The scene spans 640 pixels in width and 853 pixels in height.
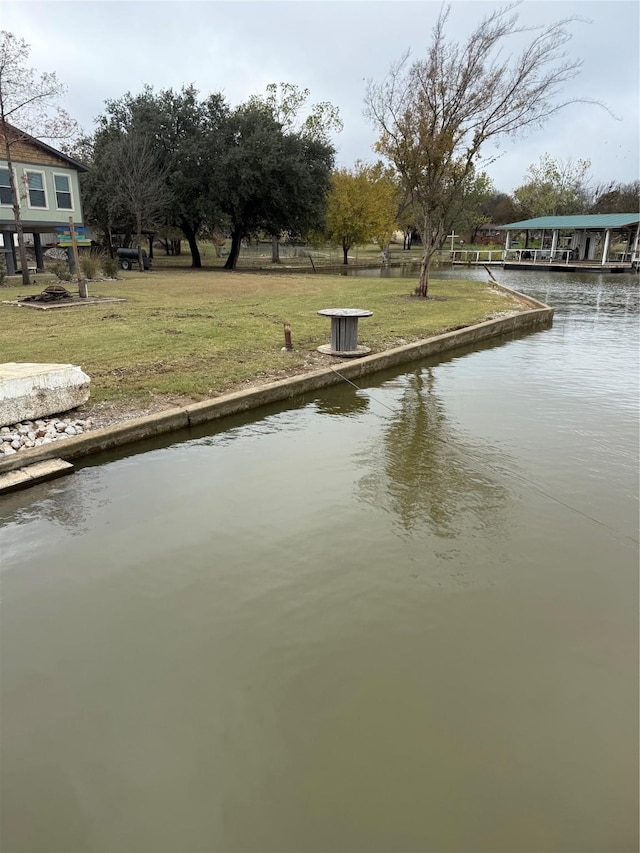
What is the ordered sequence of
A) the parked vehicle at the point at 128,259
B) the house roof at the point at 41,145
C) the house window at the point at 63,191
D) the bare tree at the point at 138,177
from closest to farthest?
the house roof at the point at 41,145
the house window at the point at 63,191
the bare tree at the point at 138,177
the parked vehicle at the point at 128,259

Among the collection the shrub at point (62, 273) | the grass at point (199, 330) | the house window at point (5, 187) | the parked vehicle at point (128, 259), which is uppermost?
the house window at point (5, 187)

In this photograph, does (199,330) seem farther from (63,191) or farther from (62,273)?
(63,191)

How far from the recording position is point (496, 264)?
42.2 meters

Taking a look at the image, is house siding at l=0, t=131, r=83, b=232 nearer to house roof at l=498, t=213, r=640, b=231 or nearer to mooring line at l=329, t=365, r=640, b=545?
mooring line at l=329, t=365, r=640, b=545

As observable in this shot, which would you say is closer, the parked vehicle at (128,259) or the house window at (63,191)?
the house window at (63,191)

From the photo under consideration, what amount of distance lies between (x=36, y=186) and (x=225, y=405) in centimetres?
1917

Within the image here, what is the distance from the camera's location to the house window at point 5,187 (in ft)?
64.4

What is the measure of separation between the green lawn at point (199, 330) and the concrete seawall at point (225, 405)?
15.2 inches

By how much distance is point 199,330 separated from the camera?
11.1m

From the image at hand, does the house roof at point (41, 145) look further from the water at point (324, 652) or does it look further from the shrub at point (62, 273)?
the water at point (324, 652)

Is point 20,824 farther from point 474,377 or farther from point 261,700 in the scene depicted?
point 474,377

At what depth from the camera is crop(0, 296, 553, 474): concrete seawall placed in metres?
5.39

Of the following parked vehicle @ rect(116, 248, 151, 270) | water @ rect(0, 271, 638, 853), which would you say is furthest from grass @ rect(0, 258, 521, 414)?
parked vehicle @ rect(116, 248, 151, 270)

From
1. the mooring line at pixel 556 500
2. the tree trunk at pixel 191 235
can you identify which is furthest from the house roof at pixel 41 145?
the mooring line at pixel 556 500
